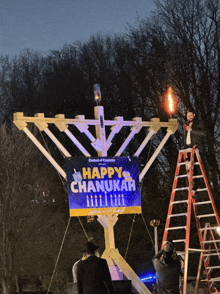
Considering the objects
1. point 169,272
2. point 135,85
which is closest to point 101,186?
point 169,272

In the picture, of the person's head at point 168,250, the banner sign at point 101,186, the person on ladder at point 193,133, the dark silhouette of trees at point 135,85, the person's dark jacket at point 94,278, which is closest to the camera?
the person's dark jacket at point 94,278

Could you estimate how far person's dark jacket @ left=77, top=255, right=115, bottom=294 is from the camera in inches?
194

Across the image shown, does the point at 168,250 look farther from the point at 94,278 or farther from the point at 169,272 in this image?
the point at 94,278

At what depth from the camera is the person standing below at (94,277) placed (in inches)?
194

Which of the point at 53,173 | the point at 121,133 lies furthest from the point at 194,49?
the point at 53,173

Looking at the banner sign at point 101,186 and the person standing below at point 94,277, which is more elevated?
the banner sign at point 101,186

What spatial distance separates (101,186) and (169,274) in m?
2.88

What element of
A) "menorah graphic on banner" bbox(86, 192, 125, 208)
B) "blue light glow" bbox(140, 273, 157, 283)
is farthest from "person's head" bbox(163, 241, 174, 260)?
"blue light glow" bbox(140, 273, 157, 283)

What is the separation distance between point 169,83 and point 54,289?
8.04 m

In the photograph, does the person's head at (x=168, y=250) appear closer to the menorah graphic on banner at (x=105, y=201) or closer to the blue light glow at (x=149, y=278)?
the menorah graphic on banner at (x=105, y=201)

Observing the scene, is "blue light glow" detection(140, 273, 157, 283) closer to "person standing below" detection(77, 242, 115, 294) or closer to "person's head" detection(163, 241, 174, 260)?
"person's head" detection(163, 241, 174, 260)

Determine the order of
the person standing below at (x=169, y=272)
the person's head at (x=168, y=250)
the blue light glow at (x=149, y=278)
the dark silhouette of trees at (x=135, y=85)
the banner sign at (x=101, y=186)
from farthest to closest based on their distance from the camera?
the dark silhouette of trees at (x=135, y=85)
the blue light glow at (x=149, y=278)
the banner sign at (x=101, y=186)
the person standing below at (x=169, y=272)
the person's head at (x=168, y=250)

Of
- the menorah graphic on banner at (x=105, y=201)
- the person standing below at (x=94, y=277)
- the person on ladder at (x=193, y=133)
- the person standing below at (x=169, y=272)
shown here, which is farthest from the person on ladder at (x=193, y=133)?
the person standing below at (x=94, y=277)

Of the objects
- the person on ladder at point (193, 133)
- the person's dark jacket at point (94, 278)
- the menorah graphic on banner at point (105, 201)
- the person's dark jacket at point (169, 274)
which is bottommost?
the person's dark jacket at point (169, 274)
